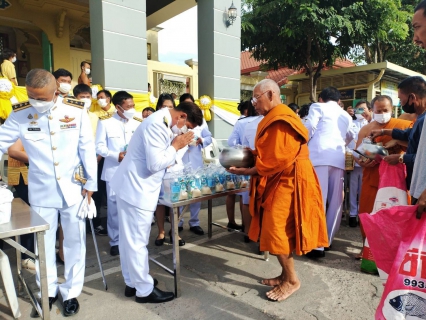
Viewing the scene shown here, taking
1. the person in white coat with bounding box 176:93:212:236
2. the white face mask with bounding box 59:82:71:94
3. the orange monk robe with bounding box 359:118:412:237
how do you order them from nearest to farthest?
the orange monk robe with bounding box 359:118:412:237, the white face mask with bounding box 59:82:71:94, the person in white coat with bounding box 176:93:212:236

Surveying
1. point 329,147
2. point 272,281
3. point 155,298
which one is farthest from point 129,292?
point 329,147

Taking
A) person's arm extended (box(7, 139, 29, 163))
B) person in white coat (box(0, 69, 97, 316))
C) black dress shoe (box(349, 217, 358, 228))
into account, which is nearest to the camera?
person in white coat (box(0, 69, 97, 316))

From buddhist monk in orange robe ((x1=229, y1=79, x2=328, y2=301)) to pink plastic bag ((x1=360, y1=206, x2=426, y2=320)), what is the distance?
29.3 inches

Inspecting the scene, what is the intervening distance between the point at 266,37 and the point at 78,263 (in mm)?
11723

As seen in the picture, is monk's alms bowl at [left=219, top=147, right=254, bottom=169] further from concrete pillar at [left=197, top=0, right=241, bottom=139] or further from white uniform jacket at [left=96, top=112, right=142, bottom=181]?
concrete pillar at [left=197, top=0, right=241, bottom=139]

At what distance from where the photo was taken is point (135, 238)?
257 centimetres

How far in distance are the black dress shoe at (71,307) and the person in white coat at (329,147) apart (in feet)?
7.89

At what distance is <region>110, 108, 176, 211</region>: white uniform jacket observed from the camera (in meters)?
2.42

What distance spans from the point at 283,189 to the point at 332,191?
1424mm

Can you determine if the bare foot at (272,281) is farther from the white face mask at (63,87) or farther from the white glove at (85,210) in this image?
the white face mask at (63,87)

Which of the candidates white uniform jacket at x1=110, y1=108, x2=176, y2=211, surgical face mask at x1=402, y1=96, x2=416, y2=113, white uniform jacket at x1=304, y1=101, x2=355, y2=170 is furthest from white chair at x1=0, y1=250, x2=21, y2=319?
surgical face mask at x1=402, y1=96, x2=416, y2=113

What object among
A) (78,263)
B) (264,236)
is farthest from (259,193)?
(78,263)

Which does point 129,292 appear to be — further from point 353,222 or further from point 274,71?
point 274,71

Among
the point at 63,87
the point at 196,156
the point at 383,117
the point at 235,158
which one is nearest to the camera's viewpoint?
the point at 235,158
